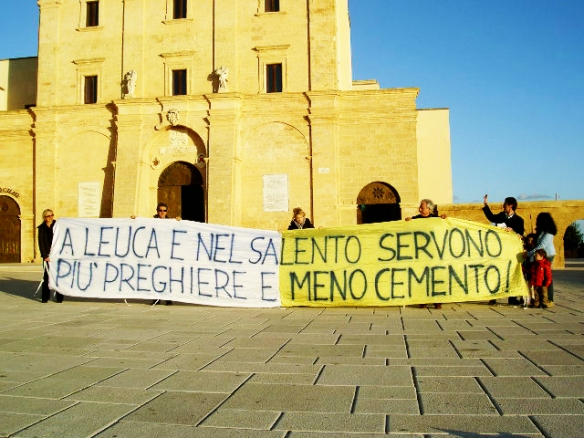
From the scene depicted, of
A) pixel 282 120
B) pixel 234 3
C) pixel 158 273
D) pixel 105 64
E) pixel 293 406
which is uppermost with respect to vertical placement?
pixel 234 3

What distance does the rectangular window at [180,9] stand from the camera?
25.0 m

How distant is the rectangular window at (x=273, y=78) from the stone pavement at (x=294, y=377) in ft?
59.6

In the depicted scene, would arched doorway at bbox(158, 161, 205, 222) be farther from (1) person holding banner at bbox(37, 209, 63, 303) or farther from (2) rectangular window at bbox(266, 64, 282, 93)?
(1) person holding banner at bbox(37, 209, 63, 303)

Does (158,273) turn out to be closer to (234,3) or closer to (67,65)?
(234,3)

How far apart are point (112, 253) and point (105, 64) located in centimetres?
1848

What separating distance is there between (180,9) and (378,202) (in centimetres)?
1386

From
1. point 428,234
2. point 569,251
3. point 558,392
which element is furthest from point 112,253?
point 569,251

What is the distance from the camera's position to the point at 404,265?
28.1 ft

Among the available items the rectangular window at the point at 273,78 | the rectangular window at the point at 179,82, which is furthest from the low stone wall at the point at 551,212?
Answer: the rectangular window at the point at 179,82

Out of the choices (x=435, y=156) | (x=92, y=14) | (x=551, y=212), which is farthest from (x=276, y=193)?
(x=92, y=14)

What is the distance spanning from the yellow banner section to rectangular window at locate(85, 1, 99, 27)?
22246mm

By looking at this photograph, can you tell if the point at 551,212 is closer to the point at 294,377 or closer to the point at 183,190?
the point at 183,190

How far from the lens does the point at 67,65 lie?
25359mm

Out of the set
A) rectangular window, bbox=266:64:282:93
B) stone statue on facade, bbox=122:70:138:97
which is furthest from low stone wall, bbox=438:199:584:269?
stone statue on facade, bbox=122:70:138:97
